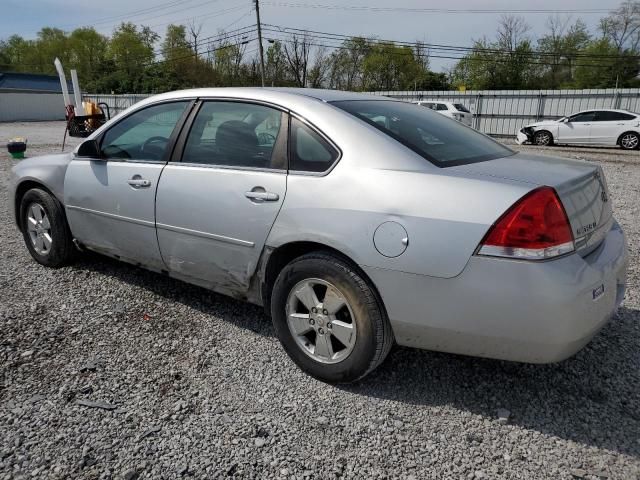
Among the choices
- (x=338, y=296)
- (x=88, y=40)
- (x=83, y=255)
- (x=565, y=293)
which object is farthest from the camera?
(x=88, y=40)

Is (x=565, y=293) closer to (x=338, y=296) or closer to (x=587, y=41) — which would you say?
(x=338, y=296)

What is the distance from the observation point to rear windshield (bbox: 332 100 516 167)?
8.38 ft

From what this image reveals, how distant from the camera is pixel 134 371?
9.19ft

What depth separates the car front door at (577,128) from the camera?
17000 mm

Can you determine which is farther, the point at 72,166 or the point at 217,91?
the point at 72,166

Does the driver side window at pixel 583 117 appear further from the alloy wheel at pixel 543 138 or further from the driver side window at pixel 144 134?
the driver side window at pixel 144 134

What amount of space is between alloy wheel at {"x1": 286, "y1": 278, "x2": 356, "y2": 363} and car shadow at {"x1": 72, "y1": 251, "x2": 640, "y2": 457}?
24 centimetres

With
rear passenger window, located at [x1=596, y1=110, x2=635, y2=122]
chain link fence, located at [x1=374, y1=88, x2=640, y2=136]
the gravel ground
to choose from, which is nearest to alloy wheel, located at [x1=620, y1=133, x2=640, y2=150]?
rear passenger window, located at [x1=596, y1=110, x2=635, y2=122]

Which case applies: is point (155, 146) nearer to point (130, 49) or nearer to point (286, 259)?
point (286, 259)

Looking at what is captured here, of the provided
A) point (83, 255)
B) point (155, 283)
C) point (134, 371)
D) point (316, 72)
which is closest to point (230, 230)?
point (134, 371)

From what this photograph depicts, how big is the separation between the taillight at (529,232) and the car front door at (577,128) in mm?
17475

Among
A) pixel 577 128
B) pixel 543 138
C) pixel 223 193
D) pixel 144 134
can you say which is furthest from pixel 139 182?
pixel 543 138

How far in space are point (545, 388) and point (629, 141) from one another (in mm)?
17189

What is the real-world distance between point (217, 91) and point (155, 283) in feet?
5.72
